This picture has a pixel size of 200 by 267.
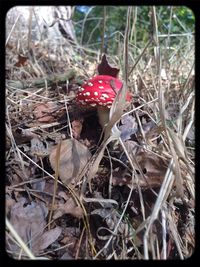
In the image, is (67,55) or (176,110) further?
(67,55)

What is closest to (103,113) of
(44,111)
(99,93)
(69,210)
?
(99,93)

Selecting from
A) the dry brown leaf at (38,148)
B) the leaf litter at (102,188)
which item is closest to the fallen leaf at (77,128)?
the leaf litter at (102,188)

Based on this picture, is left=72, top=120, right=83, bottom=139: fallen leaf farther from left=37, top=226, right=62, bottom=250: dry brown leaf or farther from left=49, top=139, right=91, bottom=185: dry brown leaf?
left=37, top=226, right=62, bottom=250: dry brown leaf

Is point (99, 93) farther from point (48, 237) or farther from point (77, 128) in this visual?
point (48, 237)

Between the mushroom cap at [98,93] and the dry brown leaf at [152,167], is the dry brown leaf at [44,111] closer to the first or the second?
the mushroom cap at [98,93]

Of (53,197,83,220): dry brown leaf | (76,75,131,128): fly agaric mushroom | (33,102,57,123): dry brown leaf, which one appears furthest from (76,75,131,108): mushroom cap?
(53,197,83,220): dry brown leaf

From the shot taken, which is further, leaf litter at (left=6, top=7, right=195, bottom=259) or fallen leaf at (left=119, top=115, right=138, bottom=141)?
fallen leaf at (left=119, top=115, right=138, bottom=141)

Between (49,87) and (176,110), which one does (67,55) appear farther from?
(176,110)

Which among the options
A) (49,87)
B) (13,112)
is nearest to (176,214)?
(13,112)
